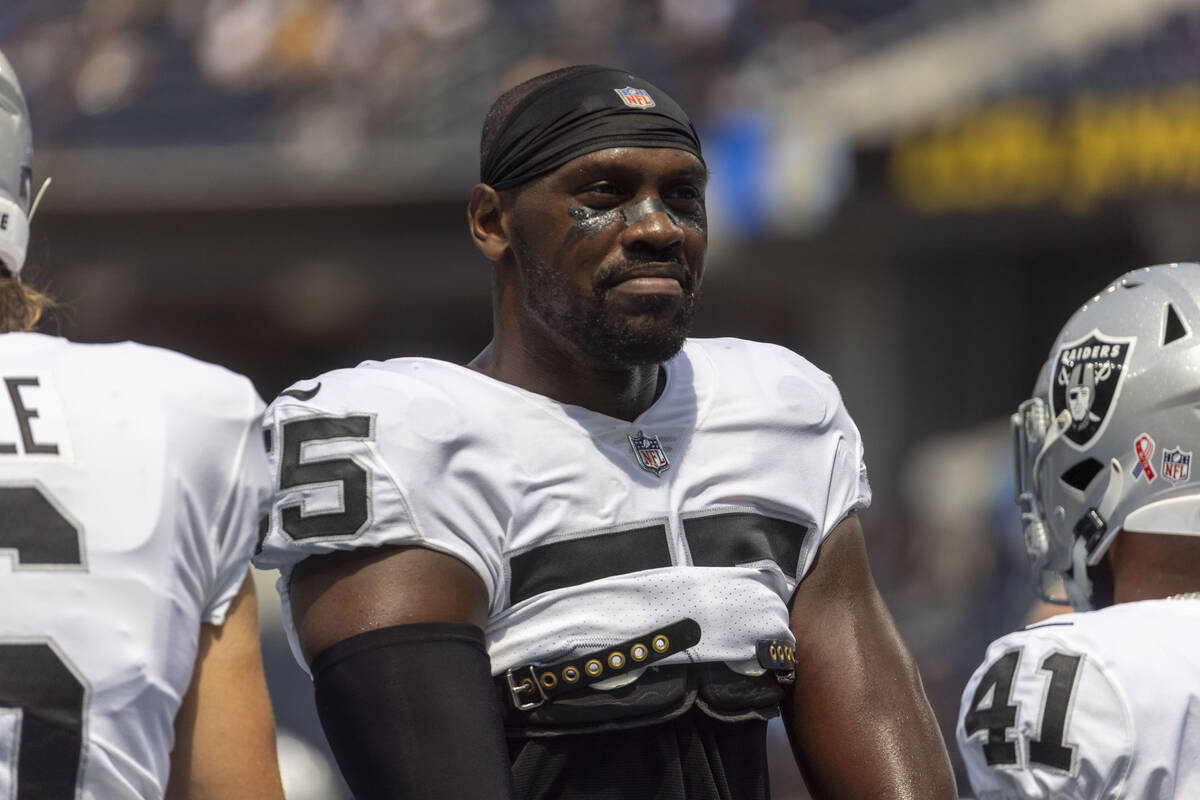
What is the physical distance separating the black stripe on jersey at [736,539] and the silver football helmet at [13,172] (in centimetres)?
108

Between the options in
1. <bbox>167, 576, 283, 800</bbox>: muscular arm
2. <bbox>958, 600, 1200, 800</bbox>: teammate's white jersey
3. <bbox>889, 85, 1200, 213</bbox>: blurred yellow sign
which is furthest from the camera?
<bbox>889, 85, 1200, 213</bbox>: blurred yellow sign

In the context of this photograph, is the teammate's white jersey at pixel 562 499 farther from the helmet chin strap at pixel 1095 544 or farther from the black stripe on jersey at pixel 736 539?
the helmet chin strap at pixel 1095 544

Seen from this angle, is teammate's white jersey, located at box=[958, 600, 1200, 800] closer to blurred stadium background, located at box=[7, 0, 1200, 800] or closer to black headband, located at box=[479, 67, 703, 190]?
black headband, located at box=[479, 67, 703, 190]

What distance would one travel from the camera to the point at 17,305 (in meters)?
2.26

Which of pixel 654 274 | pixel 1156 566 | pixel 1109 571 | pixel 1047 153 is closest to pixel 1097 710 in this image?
pixel 1156 566

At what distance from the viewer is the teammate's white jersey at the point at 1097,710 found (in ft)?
8.00

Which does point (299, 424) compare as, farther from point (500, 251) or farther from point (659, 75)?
point (659, 75)

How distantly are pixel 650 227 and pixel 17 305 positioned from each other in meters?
0.99

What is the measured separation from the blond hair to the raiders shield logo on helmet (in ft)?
5.34

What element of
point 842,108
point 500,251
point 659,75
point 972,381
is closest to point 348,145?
point 659,75

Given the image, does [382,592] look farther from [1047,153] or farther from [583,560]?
[1047,153]

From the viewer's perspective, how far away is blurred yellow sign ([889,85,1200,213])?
44.9 feet

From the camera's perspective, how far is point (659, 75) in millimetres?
14211

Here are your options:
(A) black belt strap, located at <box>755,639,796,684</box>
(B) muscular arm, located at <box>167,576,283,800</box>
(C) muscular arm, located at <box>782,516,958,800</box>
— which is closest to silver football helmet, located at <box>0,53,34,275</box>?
(B) muscular arm, located at <box>167,576,283,800</box>
